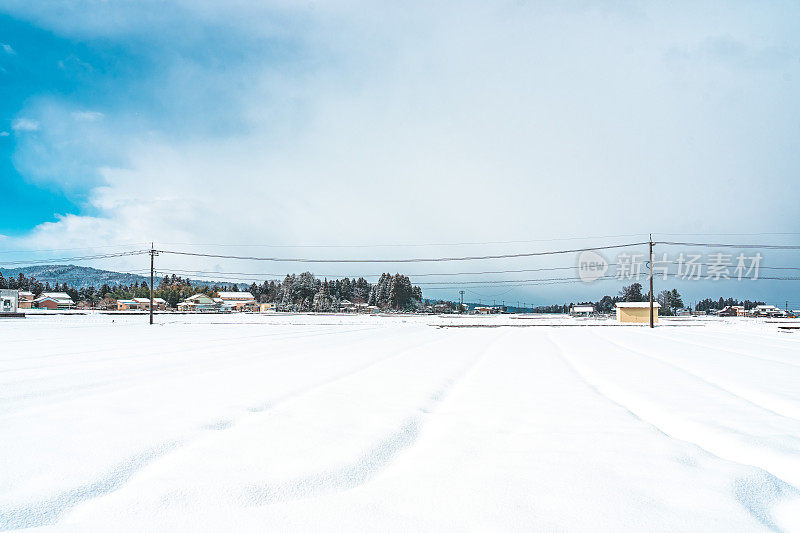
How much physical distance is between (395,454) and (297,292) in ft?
298

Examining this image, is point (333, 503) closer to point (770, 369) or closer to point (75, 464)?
point (75, 464)

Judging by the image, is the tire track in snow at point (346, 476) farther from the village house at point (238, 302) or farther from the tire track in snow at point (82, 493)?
the village house at point (238, 302)

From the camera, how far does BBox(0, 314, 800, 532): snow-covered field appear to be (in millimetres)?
2494

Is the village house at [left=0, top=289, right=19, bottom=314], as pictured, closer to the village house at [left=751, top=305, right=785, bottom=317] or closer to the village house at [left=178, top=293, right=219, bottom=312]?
the village house at [left=178, top=293, right=219, bottom=312]

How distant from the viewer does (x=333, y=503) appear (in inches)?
103

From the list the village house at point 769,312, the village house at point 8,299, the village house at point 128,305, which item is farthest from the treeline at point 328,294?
the village house at point 769,312

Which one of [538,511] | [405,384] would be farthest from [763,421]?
[405,384]

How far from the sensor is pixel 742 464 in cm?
336

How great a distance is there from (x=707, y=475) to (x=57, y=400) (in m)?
6.79

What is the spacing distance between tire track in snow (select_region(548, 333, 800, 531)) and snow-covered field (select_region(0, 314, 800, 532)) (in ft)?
0.06

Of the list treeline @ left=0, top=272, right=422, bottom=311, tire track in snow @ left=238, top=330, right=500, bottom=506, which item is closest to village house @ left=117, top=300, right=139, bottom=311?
treeline @ left=0, top=272, right=422, bottom=311

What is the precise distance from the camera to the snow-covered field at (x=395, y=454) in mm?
2494

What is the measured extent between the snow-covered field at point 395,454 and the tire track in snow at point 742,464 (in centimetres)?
2

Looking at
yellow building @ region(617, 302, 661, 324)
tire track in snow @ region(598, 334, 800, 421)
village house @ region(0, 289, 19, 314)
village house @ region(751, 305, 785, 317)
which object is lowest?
village house @ region(751, 305, 785, 317)
